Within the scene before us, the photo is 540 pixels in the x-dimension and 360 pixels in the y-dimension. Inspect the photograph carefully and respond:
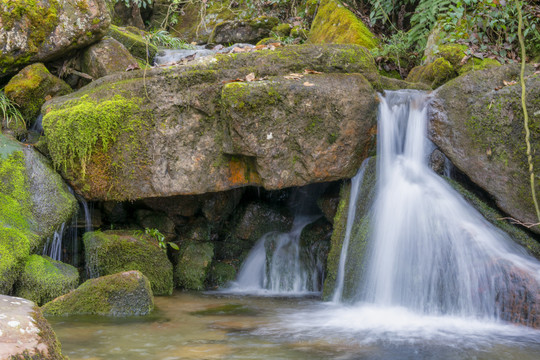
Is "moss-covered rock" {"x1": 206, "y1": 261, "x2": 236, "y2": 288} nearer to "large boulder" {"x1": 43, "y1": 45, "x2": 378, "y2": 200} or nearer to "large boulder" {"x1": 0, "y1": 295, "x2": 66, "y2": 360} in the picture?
"large boulder" {"x1": 43, "y1": 45, "x2": 378, "y2": 200}

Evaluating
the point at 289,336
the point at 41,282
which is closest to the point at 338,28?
the point at 289,336

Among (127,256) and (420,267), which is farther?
(127,256)

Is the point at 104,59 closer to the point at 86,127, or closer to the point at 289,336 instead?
the point at 86,127

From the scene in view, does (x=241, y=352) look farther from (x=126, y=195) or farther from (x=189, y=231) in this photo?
(x=189, y=231)

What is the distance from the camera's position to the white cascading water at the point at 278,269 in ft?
22.5

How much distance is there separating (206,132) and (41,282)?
2.59 metres

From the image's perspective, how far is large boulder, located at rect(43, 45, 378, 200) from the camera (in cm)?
558

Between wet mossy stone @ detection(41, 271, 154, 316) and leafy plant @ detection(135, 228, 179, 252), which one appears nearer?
wet mossy stone @ detection(41, 271, 154, 316)

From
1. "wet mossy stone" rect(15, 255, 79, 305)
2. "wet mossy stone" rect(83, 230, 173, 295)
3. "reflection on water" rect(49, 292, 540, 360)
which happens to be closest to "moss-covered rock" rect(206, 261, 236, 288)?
"wet mossy stone" rect(83, 230, 173, 295)

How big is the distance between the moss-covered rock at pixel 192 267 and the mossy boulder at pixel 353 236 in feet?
6.43

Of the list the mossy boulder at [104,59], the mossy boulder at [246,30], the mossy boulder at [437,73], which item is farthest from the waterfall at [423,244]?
the mossy boulder at [246,30]

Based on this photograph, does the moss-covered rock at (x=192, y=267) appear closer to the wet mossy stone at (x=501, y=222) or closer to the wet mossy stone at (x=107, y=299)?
the wet mossy stone at (x=107, y=299)

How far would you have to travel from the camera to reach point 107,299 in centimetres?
480

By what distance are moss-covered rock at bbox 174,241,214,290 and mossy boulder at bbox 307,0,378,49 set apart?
480cm
